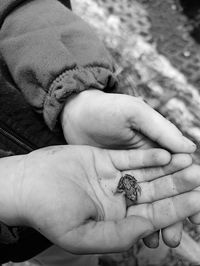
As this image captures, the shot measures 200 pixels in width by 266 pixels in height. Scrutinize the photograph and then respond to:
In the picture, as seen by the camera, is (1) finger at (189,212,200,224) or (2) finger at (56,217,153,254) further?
(1) finger at (189,212,200,224)

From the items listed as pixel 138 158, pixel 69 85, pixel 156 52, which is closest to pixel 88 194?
pixel 138 158

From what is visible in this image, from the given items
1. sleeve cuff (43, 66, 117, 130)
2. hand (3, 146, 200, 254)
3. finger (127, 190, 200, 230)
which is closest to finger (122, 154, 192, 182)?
hand (3, 146, 200, 254)

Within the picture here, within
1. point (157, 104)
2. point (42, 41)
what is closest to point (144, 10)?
point (157, 104)

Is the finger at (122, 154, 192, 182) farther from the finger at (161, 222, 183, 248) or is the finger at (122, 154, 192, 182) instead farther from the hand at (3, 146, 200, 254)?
the finger at (161, 222, 183, 248)

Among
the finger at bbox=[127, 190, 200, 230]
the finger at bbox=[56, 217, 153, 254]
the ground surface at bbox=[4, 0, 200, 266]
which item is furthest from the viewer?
the ground surface at bbox=[4, 0, 200, 266]

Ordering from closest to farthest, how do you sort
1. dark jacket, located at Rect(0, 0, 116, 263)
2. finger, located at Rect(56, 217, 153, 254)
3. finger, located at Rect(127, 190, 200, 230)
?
finger, located at Rect(56, 217, 153, 254) < finger, located at Rect(127, 190, 200, 230) < dark jacket, located at Rect(0, 0, 116, 263)

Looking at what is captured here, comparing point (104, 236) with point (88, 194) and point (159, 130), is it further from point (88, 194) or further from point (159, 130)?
point (159, 130)

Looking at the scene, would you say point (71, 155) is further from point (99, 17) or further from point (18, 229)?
point (99, 17)

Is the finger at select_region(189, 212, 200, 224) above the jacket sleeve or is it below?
below
